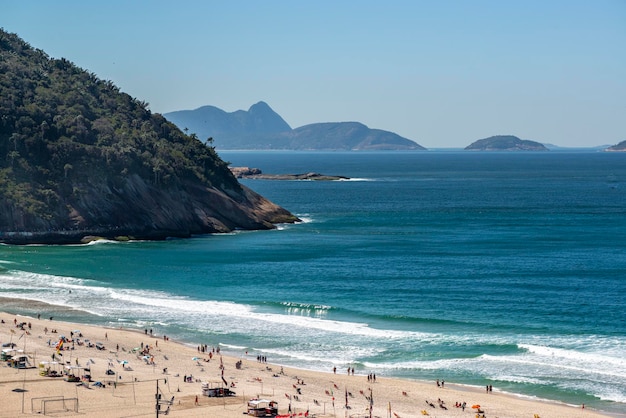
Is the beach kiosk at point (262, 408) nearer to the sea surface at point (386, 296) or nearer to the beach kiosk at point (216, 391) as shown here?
the beach kiosk at point (216, 391)

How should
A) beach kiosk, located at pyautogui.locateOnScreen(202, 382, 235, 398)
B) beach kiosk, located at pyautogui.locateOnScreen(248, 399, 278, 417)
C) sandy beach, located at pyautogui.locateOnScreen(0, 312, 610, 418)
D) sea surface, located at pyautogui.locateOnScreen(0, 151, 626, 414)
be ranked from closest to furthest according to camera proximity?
beach kiosk, located at pyautogui.locateOnScreen(248, 399, 278, 417), sandy beach, located at pyautogui.locateOnScreen(0, 312, 610, 418), beach kiosk, located at pyautogui.locateOnScreen(202, 382, 235, 398), sea surface, located at pyautogui.locateOnScreen(0, 151, 626, 414)

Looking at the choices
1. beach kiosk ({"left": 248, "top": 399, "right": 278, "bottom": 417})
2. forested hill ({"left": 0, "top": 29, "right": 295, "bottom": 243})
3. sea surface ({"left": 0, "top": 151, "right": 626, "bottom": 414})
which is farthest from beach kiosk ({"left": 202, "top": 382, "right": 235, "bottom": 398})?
forested hill ({"left": 0, "top": 29, "right": 295, "bottom": 243})

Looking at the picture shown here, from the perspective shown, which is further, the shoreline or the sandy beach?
the shoreline

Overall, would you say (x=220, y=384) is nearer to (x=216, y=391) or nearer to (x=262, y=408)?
(x=216, y=391)

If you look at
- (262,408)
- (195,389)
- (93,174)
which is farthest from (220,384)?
(93,174)

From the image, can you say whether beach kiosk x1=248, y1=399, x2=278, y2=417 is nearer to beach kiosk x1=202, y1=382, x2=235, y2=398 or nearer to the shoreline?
the shoreline

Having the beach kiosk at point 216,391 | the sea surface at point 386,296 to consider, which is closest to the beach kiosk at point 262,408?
the beach kiosk at point 216,391
